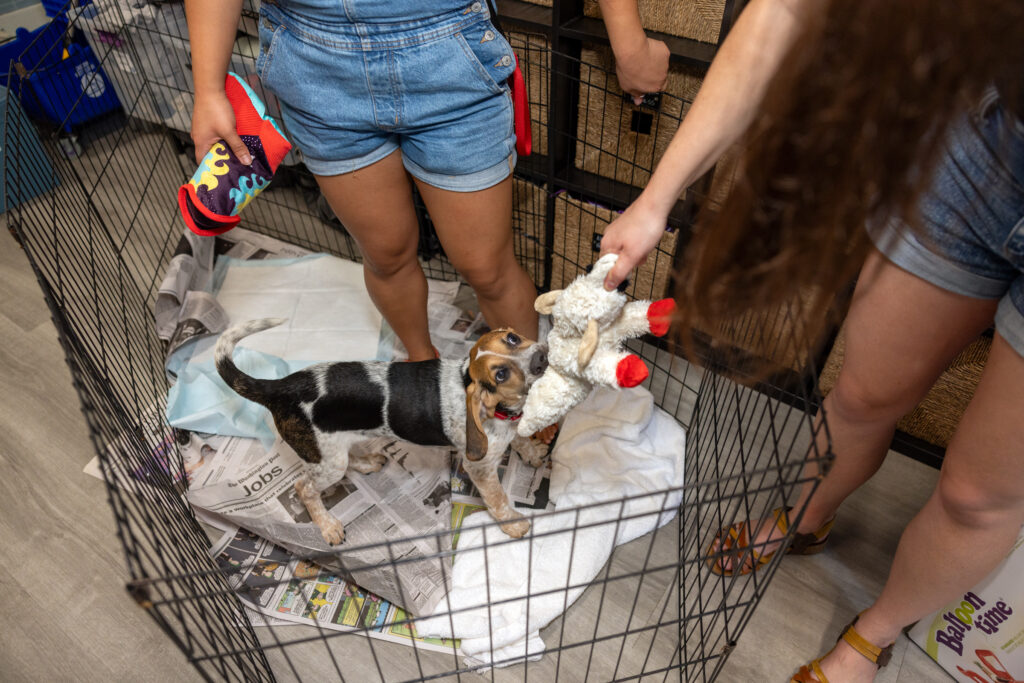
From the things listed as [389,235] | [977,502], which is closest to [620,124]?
[389,235]

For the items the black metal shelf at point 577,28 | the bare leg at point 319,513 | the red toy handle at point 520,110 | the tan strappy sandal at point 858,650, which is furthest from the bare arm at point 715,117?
the bare leg at point 319,513

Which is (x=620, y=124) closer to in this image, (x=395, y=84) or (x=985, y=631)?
(x=395, y=84)

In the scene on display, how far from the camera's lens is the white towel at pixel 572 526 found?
62.1 inches

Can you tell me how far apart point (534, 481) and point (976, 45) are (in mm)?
1495

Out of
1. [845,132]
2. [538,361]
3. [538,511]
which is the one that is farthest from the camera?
[538,511]

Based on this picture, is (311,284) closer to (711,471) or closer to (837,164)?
(711,471)

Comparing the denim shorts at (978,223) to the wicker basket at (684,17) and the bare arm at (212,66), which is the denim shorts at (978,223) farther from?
the bare arm at (212,66)

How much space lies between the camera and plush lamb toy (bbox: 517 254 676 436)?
1100 mm

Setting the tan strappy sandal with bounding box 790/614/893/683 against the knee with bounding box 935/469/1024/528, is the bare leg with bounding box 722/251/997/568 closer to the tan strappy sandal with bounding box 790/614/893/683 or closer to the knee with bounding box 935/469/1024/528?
the knee with bounding box 935/469/1024/528

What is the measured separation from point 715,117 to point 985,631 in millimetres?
1226

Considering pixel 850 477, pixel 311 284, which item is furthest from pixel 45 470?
pixel 850 477

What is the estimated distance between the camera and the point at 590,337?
3.60 ft

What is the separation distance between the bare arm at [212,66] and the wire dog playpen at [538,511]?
0.41m

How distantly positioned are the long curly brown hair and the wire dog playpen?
25 cm
